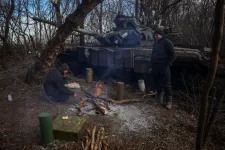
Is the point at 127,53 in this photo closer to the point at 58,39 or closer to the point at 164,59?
the point at 164,59

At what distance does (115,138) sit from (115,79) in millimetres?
4630

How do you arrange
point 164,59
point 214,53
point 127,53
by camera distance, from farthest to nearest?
point 127,53, point 164,59, point 214,53

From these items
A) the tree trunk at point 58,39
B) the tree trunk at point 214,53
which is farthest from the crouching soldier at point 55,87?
the tree trunk at point 214,53

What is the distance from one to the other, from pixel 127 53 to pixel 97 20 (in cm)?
928

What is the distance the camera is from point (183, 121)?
4.65 m

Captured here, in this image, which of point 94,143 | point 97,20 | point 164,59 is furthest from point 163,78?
point 97,20

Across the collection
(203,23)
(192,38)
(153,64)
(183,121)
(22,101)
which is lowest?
(183,121)

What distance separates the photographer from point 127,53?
7195 millimetres

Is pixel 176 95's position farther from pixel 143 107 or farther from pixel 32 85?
pixel 32 85

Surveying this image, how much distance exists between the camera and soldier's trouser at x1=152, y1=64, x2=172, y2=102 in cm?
545

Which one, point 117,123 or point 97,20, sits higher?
point 97,20

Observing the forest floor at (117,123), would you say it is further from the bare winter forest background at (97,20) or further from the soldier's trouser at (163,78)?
the bare winter forest background at (97,20)

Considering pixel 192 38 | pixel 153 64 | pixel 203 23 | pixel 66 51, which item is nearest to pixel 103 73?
pixel 66 51

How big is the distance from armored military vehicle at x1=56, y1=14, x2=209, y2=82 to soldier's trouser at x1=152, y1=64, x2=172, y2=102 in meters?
0.92
